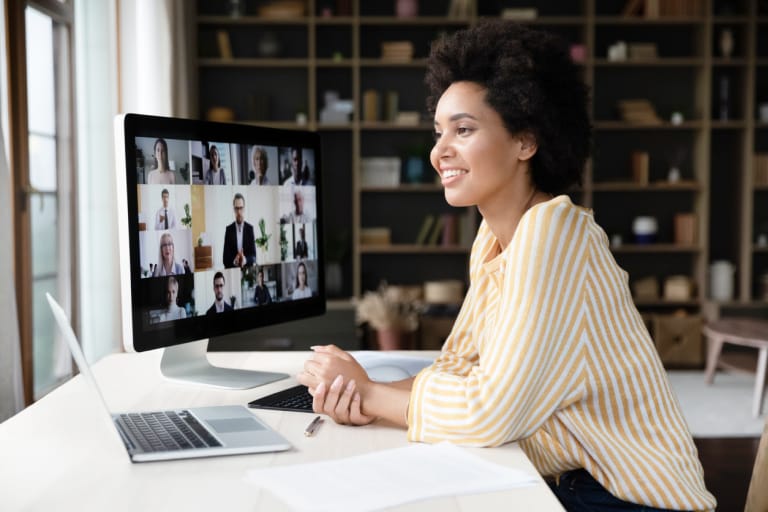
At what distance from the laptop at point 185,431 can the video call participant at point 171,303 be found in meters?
0.19

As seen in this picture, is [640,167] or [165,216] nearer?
[165,216]

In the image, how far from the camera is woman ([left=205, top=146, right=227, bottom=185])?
152 centimetres

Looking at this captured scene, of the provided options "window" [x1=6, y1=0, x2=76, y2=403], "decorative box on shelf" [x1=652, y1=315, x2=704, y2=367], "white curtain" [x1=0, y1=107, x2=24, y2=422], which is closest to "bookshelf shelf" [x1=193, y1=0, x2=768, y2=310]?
"decorative box on shelf" [x1=652, y1=315, x2=704, y2=367]

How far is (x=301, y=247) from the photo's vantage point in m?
1.76

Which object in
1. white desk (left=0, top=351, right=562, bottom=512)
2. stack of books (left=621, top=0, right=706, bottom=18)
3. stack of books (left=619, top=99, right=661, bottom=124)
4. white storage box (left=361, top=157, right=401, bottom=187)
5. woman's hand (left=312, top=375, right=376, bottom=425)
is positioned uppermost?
stack of books (left=621, top=0, right=706, bottom=18)

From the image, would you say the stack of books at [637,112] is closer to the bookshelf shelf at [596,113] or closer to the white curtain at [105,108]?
the bookshelf shelf at [596,113]

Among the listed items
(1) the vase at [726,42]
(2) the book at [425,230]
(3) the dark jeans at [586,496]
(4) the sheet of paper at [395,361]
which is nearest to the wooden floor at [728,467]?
(4) the sheet of paper at [395,361]

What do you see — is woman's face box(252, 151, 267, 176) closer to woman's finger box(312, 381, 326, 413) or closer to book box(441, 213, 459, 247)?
woman's finger box(312, 381, 326, 413)

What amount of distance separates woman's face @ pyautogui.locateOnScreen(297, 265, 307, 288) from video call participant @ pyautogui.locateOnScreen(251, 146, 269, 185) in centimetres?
21

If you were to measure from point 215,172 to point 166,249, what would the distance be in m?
0.18

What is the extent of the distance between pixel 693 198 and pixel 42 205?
4203 mm

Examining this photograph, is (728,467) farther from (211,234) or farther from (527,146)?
(211,234)

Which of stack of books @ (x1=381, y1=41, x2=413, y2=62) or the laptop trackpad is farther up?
stack of books @ (x1=381, y1=41, x2=413, y2=62)

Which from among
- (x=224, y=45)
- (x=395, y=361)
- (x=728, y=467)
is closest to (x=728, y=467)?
(x=728, y=467)
